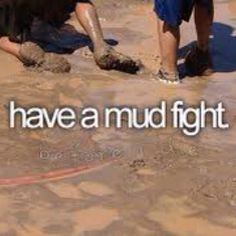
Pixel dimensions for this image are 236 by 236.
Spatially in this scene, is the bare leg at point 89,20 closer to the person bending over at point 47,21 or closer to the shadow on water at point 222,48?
the person bending over at point 47,21

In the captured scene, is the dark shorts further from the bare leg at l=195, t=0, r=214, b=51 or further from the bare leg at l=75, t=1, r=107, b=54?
the bare leg at l=75, t=1, r=107, b=54

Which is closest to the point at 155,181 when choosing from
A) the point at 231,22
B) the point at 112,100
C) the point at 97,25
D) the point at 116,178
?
the point at 116,178

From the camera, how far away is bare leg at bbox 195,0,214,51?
538 centimetres

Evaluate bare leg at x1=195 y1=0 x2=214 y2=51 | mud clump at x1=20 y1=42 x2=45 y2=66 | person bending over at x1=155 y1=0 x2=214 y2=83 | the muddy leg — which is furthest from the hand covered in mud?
bare leg at x1=195 y1=0 x2=214 y2=51

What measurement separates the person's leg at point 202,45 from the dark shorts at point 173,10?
0.51 ft

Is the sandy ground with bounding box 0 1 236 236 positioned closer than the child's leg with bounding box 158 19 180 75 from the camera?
Yes

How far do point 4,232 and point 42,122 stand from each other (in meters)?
1.25

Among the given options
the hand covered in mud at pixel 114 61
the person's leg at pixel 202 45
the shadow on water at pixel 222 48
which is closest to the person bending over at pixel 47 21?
the hand covered in mud at pixel 114 61

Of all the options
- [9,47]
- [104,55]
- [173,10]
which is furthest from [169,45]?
[9,47]

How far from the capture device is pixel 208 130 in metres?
4.36

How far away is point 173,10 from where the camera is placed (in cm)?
511

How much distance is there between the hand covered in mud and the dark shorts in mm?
415

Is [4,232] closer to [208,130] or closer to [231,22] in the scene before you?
[208,130]

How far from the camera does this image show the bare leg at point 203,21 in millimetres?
5383
